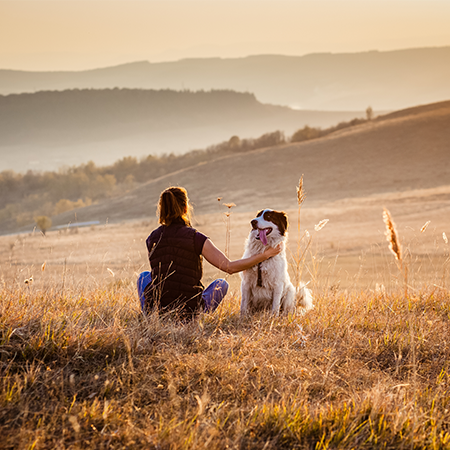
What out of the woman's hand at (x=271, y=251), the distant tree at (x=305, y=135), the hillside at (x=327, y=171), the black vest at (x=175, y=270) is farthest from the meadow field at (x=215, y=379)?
the distant tree at (x=305, y=135)

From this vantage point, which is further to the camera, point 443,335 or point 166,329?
point 443,335

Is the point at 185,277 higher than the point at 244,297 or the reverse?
higher

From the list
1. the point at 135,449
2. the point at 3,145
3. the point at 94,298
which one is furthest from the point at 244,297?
the point at 3,145

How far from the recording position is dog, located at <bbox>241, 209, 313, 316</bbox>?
434 cm

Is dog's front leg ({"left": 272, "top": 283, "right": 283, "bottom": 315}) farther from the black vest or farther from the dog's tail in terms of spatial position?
the black vest

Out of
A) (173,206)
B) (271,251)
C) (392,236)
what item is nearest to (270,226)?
(271,251)

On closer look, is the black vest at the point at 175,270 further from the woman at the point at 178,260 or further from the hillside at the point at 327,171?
the hillside at the point at 327,171

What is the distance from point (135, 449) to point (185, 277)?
1956mm

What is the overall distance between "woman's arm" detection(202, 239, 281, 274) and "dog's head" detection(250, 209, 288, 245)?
4.5 inches

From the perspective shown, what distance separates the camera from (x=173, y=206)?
403 centimetres

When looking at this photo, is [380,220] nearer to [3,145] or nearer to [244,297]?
[244,297]

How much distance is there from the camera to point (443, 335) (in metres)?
3.90

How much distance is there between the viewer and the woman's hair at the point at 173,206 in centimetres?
402

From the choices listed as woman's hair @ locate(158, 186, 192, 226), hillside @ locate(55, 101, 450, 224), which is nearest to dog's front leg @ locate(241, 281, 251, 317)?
woman's hair @ locate(158, 186, 192, 226)
